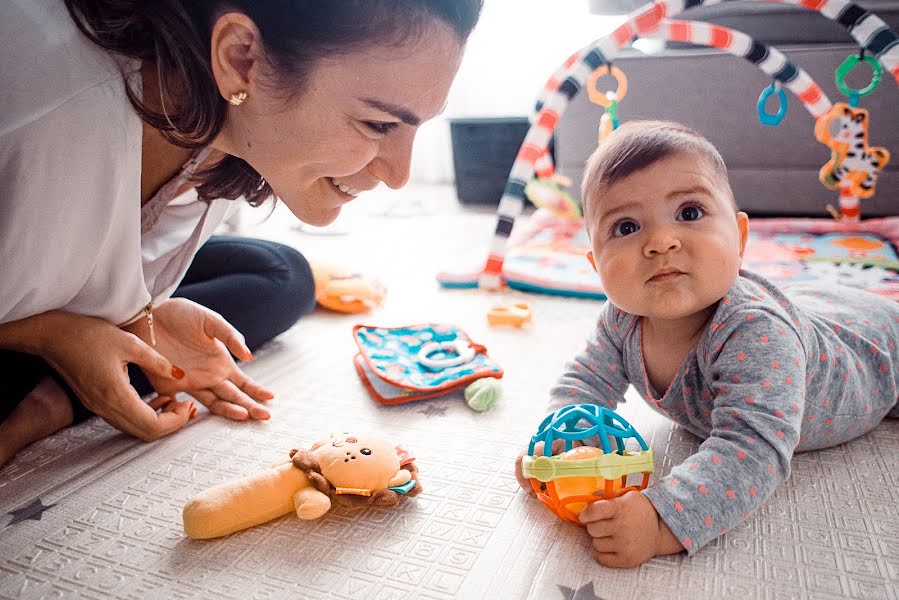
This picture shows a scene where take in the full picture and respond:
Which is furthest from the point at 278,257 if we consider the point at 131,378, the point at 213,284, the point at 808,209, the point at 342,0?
the point at 808,209

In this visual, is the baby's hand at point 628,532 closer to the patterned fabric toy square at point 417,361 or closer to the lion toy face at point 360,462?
the lion toy face at point 360,462

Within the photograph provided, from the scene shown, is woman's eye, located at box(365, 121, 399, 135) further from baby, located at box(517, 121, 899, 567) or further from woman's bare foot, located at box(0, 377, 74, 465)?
woman's bare foot, located at box(0, 377, 74, 465)

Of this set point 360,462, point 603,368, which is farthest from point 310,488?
point 603,368

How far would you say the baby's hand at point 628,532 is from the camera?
640 mm

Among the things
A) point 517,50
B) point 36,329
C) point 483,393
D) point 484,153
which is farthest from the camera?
point 517,50

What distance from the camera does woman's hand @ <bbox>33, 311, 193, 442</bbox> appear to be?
0.86m

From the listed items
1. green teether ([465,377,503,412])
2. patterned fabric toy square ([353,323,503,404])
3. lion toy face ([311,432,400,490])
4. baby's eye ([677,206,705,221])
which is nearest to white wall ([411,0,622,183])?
patterned fabric toy square ([353,323,503,404])

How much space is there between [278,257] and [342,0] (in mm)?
666

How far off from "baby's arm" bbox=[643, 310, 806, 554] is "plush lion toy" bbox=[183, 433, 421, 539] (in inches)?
11.0

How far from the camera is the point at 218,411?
995 mm

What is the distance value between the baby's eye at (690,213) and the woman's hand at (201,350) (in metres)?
0.62

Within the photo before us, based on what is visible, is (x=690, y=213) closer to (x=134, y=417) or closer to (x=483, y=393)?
(x=483, y=393)

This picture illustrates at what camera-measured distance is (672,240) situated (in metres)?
0.73

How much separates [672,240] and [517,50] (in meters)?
2.22
